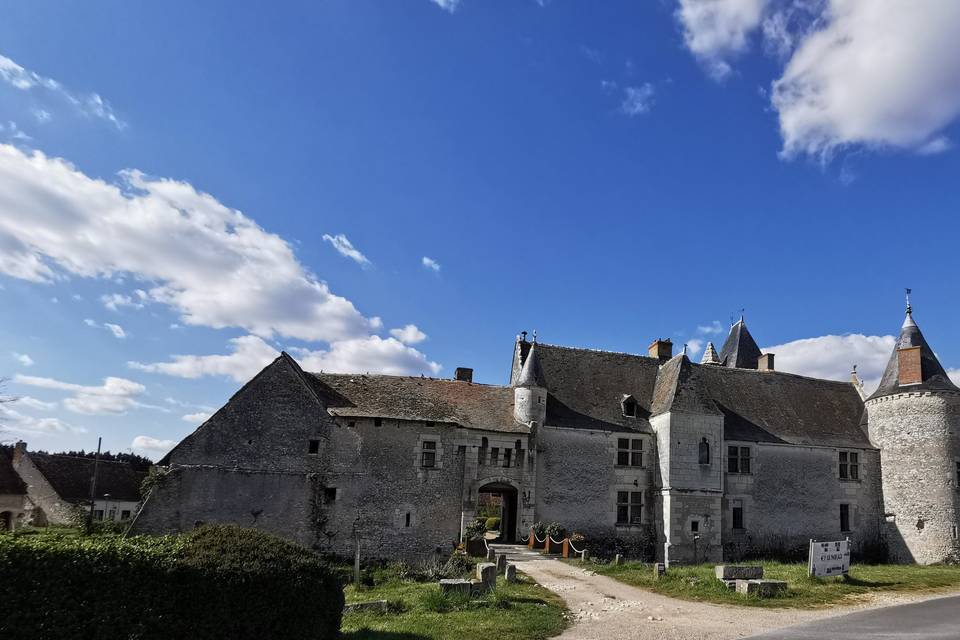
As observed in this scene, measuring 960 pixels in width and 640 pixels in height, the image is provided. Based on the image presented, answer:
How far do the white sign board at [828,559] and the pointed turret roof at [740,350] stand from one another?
1877cm

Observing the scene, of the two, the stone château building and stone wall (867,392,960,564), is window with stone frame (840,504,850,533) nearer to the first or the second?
the stone château building

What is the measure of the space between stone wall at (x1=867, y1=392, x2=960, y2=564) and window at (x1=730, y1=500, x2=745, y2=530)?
19.6 feet

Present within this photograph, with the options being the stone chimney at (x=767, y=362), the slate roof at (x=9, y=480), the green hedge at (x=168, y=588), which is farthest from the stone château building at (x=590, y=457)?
the slate roof at (x=9, y=480)

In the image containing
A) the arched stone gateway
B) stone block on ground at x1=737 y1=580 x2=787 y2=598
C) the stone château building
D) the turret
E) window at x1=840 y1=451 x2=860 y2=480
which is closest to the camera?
stone block on ground at x1=737 y1=580 x2=787 y2=598

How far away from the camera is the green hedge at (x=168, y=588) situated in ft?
22.4

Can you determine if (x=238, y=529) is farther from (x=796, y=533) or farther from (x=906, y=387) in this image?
(x=906, y=387)

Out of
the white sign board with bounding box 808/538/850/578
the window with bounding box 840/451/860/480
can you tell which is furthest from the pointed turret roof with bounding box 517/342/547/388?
the window with bounding box 840/451/860/480

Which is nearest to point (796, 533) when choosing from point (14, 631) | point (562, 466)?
point (562, 466)

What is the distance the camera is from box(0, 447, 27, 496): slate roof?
32875 millimetres

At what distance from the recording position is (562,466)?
71.6 ft

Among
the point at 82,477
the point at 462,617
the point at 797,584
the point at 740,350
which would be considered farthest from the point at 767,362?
the point at 82,477

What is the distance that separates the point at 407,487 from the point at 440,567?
3.63 meters

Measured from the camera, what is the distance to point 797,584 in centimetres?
1382

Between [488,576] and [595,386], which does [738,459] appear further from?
[488,576]
